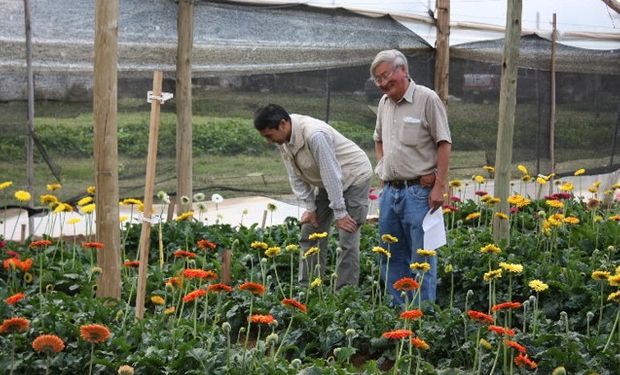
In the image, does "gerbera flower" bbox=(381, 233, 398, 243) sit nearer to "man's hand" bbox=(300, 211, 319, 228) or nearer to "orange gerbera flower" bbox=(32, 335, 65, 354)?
"man's hand" bbox=(300, 211, 319, 228)

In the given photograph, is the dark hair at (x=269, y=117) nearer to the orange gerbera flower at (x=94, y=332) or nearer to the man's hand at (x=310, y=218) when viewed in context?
the man's hand at (x=310, y=218)

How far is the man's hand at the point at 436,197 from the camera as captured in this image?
6918 mm

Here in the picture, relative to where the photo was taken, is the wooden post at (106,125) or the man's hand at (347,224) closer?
the wooden post at (106,125)

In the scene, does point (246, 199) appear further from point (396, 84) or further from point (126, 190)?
point (396, 84)

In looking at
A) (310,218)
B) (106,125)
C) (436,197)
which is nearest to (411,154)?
(436,197)

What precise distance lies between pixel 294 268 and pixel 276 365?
3.02 metres

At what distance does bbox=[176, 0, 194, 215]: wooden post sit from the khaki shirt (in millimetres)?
2732

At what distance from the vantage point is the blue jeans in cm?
704

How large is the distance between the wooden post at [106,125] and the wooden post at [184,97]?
319 centimetres

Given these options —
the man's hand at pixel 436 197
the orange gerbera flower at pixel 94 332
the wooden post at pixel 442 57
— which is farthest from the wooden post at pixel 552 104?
the orange gerbera flower at pixel 94 332

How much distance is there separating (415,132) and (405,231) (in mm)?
629

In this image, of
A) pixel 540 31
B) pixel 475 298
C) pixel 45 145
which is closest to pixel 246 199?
pixel 45 145

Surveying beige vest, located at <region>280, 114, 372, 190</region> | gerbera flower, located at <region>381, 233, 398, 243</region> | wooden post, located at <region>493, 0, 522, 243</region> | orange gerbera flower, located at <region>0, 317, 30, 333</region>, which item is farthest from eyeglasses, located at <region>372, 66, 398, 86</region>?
orange gerbera flower, located at <region>0, 317, 30, 333</region>

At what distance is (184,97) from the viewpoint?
9.51m
